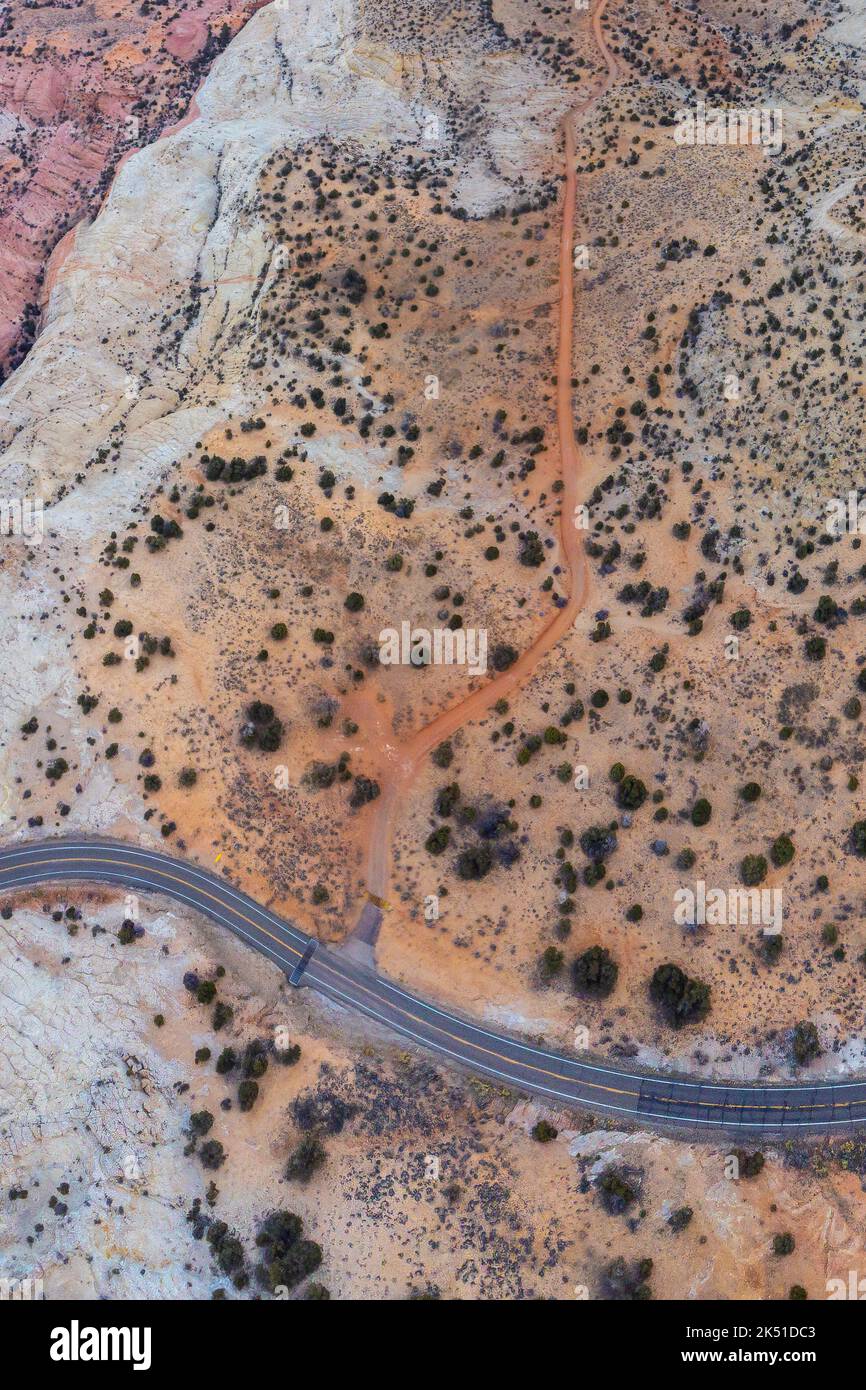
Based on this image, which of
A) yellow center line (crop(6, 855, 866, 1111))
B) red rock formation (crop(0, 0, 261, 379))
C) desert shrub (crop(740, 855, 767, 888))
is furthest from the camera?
red rock formation (crop(0, 0, 261, 379))

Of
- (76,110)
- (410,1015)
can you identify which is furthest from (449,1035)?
(76,110)

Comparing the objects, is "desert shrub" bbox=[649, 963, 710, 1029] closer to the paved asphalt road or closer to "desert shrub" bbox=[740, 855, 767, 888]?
the paved asphalt road

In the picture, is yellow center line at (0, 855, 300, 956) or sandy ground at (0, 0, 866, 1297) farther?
yellow center line at (0, 855, 300, 956)

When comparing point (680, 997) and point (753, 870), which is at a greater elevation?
point (753, 870)

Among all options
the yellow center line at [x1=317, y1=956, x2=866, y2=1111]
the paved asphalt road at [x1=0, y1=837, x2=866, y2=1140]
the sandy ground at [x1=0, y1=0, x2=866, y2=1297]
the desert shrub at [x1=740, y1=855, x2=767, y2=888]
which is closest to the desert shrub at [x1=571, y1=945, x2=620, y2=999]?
the sandy ground at [x1=0, y1=0, x2=866, y2=1297]

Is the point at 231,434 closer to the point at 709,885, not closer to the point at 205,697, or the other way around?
the point at 205,697

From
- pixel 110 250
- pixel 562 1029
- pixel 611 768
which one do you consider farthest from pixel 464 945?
pixel 110 250

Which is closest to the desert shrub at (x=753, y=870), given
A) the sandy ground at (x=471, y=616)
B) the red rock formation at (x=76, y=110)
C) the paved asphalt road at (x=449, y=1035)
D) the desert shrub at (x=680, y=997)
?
the sandy ground at (x=471, y=616)

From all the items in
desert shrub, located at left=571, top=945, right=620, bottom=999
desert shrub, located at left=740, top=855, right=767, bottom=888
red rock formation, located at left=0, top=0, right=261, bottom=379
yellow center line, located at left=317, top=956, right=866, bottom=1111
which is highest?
red rock formation, located at left=0, top=0, right=261, bottom=379

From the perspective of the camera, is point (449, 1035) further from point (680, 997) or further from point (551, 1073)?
point (680, 997)
